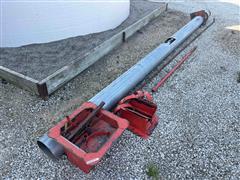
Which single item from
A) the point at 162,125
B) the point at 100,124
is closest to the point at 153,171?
the point at 162,125

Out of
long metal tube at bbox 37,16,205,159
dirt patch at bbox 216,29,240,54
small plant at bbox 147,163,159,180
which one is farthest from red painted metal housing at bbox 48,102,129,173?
dirt patch at bbox 216,29,240,54

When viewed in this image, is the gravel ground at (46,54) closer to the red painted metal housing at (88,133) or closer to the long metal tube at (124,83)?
the long metal tube at (124,83)

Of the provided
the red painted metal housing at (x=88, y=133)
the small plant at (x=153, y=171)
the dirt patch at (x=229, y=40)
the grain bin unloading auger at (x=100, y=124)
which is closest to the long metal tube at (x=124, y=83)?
the grain bin unloading auger at (x=100, y=124)

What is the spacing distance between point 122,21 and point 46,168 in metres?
4.81

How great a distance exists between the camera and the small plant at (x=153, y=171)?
2756mm

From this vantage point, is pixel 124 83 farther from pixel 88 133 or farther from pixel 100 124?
pixel 88 133

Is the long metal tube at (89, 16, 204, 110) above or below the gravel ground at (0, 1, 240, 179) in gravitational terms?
above

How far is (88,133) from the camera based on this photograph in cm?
299

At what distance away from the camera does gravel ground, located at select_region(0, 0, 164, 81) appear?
4.24m

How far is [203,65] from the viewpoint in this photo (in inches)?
198

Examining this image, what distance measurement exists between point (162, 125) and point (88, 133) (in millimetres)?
1209

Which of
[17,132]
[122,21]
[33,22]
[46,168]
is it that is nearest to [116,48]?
[122,21]

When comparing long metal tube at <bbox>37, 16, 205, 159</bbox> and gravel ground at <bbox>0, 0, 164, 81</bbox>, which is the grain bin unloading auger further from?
gravel ground at <bbox>0, 0, 164, 81</bbox>

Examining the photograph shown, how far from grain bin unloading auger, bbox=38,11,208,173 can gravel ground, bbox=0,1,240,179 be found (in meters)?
0.20
